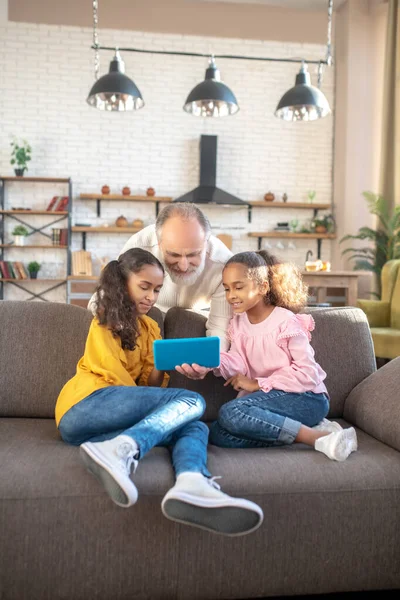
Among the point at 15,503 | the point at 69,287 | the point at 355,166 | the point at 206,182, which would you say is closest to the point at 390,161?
the point at 355,166

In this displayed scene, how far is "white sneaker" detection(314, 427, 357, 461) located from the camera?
5.38 ft

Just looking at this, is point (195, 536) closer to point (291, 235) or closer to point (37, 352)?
point (37, 352)

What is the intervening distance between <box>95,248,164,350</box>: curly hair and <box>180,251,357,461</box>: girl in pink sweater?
286 mm

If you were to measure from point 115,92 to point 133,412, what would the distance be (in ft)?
11.9

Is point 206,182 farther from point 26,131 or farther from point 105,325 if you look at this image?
point 105,325

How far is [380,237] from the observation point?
21.5 ft

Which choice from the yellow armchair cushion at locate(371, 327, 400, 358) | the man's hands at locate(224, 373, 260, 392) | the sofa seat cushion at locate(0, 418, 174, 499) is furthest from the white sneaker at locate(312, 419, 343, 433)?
the yellow armchair cushion at locate(371, 327, 400, 358)

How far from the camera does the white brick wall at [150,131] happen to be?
23.8 feet

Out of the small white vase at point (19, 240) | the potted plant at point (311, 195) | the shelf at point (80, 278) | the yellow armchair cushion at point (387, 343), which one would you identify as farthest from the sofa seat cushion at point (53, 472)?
the potted plant at point (311, 195)

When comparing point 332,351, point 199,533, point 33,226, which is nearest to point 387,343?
point 332,351

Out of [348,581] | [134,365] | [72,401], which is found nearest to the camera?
[348,581]

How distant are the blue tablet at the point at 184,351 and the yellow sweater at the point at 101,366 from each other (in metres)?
0.17

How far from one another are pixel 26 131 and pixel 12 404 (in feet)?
19.6

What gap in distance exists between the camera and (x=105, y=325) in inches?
75.2
